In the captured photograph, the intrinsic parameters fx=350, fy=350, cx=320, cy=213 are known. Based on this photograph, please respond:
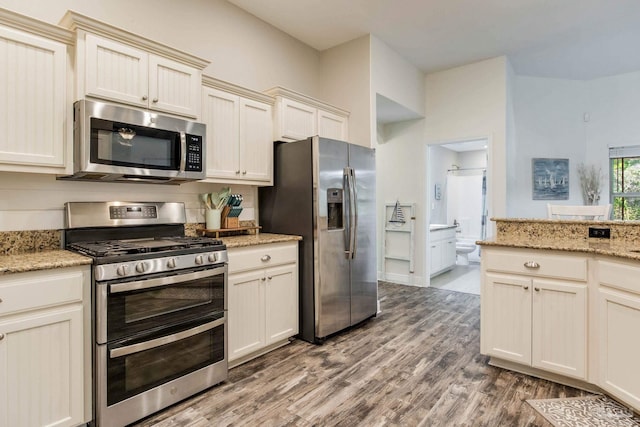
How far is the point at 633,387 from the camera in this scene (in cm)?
190

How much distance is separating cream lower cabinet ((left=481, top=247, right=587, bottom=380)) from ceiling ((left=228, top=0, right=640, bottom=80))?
2474mm

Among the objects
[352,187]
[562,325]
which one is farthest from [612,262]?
[352,187]

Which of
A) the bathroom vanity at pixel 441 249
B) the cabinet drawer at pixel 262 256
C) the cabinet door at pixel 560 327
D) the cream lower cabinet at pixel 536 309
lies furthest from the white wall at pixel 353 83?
the cabinet door at pixel 560 327

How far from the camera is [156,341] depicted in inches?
77.5

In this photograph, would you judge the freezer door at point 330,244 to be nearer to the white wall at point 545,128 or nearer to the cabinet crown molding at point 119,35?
the cabinet crown molding at point 119,35

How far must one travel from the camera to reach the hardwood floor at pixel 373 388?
1.97 m

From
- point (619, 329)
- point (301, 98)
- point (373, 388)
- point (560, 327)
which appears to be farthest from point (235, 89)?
point (619, 329)

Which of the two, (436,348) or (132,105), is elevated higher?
(132,105)

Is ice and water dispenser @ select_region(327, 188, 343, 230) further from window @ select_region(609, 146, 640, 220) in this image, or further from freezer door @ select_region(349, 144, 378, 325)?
window @ select_region(609, 146, 640, 220)

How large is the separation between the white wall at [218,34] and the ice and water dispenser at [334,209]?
1.38 meters

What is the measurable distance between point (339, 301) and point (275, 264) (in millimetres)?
756

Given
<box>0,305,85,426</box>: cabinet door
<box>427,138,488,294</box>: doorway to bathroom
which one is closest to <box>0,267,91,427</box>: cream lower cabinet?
<box>0,305,85,426</box>: cabinet door

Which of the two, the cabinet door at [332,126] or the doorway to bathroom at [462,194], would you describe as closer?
the cabinet door at [332,126]

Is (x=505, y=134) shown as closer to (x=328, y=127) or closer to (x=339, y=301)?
(x=328, y=127)
